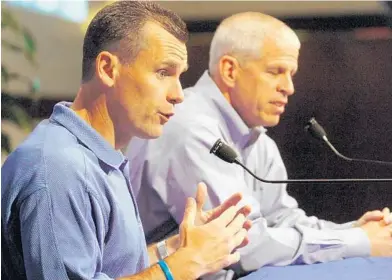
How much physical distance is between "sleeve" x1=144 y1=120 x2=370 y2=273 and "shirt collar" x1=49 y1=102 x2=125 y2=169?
0.77ft

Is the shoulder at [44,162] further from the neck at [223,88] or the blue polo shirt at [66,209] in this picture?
the neck at [223,88]

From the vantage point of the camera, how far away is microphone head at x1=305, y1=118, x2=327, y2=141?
4.07 ft

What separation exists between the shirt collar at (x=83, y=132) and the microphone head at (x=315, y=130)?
47cm

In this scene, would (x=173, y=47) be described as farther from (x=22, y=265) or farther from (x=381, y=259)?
(x=381, y=259)

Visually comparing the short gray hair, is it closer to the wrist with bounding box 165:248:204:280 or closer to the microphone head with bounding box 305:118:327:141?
the microphone head with bounding box 305:118:327:141

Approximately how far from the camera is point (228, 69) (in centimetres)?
123

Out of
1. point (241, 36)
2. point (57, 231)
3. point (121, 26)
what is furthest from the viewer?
point (241, 36)

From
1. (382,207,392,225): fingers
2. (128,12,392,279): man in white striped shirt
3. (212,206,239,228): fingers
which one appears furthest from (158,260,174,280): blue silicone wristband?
(382,207,392,225): fingers

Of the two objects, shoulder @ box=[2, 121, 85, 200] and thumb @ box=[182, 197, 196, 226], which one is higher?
shoulder @ box=[2, 121, 85, 200]

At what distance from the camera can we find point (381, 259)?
1160mm

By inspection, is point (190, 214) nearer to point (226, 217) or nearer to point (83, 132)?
point (226, 217)

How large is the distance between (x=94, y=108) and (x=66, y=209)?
0.56ft

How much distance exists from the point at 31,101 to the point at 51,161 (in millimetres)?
358

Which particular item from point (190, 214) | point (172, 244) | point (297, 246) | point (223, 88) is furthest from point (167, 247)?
point (223, 88)
